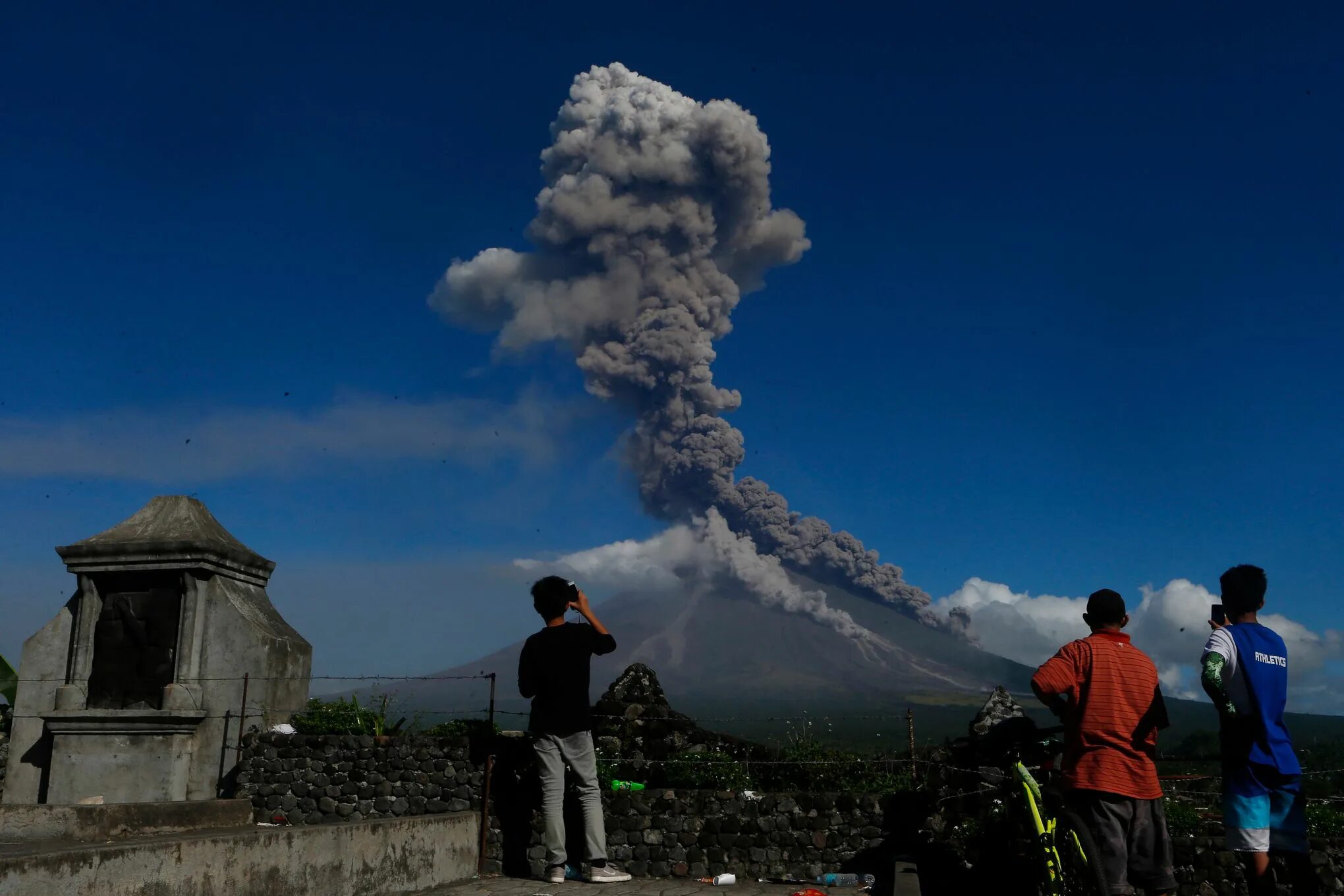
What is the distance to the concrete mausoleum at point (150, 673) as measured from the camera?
10242mm

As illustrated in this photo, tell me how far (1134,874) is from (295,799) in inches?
288

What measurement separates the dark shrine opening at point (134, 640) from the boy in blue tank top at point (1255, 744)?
9482 millimetres

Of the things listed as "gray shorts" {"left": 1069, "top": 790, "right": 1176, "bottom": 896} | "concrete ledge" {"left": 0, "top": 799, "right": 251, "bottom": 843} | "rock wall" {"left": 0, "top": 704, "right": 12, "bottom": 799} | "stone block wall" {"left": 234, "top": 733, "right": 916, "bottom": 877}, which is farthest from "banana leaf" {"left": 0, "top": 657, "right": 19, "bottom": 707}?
"gray shorts" {"left": 1069, "top": 790, "right": 1176, "bottom": 896}

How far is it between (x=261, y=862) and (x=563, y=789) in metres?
2.30

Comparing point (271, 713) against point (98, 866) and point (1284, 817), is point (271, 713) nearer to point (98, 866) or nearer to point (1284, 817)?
point (98, 866)

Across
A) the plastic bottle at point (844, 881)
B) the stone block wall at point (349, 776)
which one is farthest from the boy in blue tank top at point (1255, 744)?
the stone block wall at point (349, 776)

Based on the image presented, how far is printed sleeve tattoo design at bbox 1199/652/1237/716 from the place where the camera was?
503cm

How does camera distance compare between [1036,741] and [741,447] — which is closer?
[1036,741]

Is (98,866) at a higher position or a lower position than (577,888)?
higher

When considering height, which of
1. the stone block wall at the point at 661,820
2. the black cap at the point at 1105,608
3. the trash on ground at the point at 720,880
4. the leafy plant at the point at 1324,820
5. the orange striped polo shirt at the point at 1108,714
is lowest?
the trash on ground at the point at 720,880

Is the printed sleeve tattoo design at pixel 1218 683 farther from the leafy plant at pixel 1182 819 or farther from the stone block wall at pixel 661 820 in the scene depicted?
the stone block wall at pixel 661 820

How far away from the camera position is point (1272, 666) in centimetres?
505

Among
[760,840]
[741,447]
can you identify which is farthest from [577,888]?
[741,447]

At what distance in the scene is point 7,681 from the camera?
14172mm
